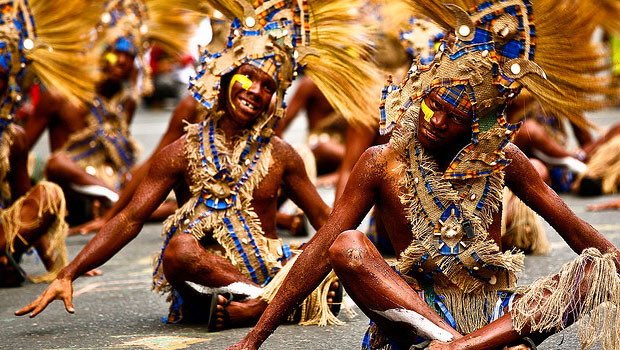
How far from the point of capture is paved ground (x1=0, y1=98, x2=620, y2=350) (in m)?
4.45

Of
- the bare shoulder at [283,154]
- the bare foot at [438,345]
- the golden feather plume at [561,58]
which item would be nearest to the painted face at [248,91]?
the bare shoulder at [283,154]

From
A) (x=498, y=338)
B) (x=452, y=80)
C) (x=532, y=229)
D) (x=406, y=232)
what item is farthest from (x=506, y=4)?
(x=532, y=229)

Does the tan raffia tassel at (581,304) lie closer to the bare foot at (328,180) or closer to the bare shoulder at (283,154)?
the bare shoulder at (283,154)

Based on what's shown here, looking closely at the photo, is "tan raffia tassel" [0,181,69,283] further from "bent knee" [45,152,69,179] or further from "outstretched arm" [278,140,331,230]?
"bent knee" [45,152,69,179]

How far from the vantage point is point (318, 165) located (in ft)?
31.7

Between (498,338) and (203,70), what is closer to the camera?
(498,338)

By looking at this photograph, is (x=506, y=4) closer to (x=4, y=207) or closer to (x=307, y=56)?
(x=307, y=56)

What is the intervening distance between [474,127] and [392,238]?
21.5 inches

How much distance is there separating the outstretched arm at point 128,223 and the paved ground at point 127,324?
300mm

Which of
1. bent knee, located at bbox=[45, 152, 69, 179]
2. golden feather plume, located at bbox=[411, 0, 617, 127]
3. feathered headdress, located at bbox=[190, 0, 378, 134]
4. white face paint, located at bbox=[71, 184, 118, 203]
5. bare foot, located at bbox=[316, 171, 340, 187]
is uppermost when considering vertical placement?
golden feather plume, located at bbox=[411, 0, 617, 127]

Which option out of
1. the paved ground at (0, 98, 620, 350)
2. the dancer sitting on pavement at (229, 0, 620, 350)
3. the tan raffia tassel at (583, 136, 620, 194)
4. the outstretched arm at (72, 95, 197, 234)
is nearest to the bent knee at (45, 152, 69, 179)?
the outstretched arm at (72, 95, 197, 234)

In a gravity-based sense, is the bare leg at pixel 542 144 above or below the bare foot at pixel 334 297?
below

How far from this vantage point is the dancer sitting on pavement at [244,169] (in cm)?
465

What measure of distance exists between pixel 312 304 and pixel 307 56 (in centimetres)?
114
